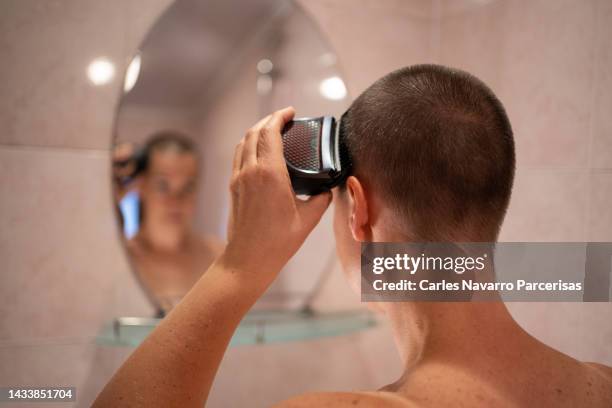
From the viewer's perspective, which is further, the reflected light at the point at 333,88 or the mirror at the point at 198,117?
the reflected light at the point at 333,88

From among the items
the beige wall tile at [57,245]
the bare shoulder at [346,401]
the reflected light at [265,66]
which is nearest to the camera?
the bare shoulder at [346,401]

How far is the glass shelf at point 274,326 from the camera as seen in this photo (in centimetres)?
101

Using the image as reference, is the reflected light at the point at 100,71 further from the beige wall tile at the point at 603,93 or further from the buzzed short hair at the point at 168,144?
the beige wall tile at the point at 603,93

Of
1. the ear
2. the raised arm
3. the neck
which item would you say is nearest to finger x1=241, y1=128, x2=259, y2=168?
the raised arm

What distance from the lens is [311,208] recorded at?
65 centimetres

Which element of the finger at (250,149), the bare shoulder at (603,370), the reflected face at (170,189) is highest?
the reflected face at (170,189)

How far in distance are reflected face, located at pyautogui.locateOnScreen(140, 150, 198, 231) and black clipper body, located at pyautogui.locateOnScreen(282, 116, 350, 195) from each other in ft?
1.71

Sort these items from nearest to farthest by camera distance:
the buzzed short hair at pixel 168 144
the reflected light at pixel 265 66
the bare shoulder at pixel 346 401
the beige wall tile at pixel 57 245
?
1. the bare shoulder at pixel 346 401
2. the beige wall tile at pixel 57 245
3. the buzzed short hair at pixel 168 144
4. the reflected light at pixel 265 66

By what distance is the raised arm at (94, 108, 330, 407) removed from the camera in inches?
21.6

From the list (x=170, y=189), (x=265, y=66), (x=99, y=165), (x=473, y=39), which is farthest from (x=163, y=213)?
(x=473, y=39)

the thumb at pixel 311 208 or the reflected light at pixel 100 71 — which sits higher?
the reflected light at pixel 100 71

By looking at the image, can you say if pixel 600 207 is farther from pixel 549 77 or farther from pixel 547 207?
pixel 549 77

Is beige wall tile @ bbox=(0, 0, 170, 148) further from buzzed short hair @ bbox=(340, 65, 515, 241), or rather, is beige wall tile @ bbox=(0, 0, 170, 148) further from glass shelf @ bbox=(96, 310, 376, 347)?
buzzed short hair @ bbox=(340, 65, 515, 241)

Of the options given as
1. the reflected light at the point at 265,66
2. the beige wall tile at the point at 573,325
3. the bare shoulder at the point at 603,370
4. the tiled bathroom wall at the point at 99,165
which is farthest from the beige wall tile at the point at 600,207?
the reflected light at the point at 265,66
